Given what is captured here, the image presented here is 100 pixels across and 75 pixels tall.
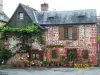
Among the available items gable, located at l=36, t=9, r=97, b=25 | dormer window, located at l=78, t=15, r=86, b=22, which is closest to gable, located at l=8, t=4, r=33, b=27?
gable, located at l=36, t=9, r=97, b=25

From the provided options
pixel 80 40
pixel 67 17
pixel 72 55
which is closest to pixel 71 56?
pixel 72 55

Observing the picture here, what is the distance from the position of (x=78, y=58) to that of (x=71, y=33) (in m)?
3.34

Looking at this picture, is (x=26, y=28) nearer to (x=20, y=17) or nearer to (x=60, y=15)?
(x=20, y=17)

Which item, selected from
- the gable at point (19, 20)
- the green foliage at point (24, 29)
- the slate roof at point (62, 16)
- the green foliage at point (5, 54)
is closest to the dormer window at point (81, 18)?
the slate roof at point (62, 16)

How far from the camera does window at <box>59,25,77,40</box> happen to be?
34875mm

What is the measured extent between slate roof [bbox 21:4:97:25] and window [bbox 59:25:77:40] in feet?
2.33

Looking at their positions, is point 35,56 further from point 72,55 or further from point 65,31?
point 65,31

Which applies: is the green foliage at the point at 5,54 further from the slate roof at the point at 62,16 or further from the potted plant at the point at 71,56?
the potted plant at the point at 71,56

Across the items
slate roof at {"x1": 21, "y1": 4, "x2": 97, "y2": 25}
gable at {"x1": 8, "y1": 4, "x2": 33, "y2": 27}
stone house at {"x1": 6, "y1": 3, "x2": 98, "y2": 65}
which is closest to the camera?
stone house at {"x1": 6, "y1": 3, "x2": 98, "y2": 65}

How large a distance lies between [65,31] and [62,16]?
256cm

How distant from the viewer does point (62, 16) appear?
36.8 metres

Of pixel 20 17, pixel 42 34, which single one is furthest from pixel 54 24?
pixel 20 17

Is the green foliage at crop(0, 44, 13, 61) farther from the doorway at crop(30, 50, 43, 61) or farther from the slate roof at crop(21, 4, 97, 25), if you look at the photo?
the slate roof at crop(21, 4, 97, 25)

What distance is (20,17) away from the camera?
36375 mm
